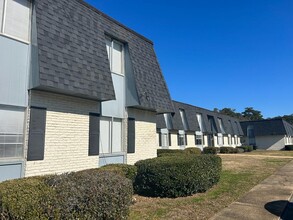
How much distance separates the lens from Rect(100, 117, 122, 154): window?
1040 cm

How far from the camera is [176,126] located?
105 feet

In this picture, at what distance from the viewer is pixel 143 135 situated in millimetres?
12609

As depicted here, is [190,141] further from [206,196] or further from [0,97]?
[0,97]

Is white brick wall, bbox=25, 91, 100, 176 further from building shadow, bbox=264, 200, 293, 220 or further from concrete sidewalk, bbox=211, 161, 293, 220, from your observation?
building shadow, bbox=264, 200, 293, 220

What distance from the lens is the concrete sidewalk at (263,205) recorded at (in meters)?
6.55

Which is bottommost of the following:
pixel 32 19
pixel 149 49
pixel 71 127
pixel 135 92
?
pixel 71 127

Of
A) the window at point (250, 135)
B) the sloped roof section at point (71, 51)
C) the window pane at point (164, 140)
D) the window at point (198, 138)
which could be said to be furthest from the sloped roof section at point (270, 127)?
the sloped roof section at point (71, 51)

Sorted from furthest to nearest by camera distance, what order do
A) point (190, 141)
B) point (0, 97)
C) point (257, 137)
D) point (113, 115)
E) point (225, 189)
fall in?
point (257, 137) < point (190, 141) < point (113, 115) < point (225, 189) < point (0, 97)

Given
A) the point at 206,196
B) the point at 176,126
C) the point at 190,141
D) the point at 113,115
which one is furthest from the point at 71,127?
the point at 190,141

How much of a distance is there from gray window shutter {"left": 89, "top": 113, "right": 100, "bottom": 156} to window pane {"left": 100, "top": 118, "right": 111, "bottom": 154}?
1.68 ft

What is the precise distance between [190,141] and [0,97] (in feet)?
103

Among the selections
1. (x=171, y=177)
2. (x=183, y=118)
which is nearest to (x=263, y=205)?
(x=171, y=177)

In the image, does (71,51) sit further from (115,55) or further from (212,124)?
(212,124)

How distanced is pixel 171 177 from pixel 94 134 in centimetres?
340
